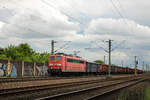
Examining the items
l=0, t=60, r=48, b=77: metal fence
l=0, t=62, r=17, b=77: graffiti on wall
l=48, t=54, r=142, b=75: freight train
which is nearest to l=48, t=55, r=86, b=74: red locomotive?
l=48, t=54, r=142, b=75: freight train

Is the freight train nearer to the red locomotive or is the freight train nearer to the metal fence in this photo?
the red locomotive

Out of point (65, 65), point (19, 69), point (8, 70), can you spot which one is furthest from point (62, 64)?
point (8, 70)

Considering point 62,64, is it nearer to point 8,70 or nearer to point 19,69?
point 19,69

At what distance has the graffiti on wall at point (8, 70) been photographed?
2744cm

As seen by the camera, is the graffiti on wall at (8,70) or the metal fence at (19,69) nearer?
the graffiti on wall at (8,70)

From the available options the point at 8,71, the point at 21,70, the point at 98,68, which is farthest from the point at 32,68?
the point at 98,68

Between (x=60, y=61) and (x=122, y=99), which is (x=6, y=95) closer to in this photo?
(x=122, y=99)

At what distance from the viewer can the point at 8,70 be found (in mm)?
28594

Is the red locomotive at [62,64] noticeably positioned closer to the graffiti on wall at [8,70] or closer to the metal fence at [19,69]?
the metal fence at [19,69]

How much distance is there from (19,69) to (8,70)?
7.22ft

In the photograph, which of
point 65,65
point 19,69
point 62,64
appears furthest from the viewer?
point 65,65

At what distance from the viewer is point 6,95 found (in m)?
10.7

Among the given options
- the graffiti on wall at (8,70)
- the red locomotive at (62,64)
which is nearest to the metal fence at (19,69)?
the graffiti on wall at (8,70)

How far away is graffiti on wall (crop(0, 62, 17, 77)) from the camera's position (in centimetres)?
2744
